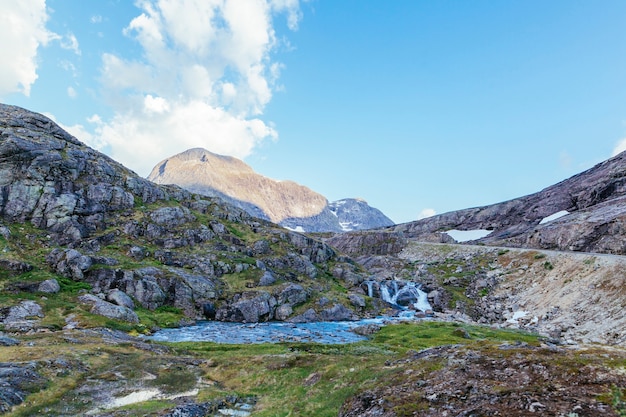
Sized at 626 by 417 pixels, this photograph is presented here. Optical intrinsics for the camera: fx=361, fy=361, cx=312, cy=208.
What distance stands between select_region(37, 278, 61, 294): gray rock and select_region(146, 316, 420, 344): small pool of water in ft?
79.0

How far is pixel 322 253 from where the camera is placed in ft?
447

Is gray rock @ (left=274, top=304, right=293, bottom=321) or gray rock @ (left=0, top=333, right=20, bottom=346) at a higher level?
gray rock @ (left=0, top=333, right=20, bottom=346)

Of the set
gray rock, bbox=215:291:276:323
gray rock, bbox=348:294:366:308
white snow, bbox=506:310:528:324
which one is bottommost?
white snow, bbox=506:310:528:324

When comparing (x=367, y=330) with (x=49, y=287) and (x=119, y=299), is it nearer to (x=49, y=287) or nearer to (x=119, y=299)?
(x=119, y=299)

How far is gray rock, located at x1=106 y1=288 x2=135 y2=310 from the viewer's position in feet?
251

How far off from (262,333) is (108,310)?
30.6m

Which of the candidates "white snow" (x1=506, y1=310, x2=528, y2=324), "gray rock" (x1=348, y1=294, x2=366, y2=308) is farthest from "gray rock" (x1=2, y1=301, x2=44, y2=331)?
"white snow" (x1=506, y1=310, x2=528, y2=324)

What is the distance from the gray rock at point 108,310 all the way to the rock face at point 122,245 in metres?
0.22

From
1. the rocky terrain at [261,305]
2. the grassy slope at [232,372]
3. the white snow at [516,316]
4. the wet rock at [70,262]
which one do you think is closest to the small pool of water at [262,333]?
the rocky terrain at [261,305]

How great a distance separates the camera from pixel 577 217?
416 ft

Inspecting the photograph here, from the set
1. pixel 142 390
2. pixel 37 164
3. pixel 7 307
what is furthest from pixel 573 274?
pixel 37 164

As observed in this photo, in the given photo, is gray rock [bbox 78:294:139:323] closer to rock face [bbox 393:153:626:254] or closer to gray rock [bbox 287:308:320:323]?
gray rock [bbox 287:308:320:323]

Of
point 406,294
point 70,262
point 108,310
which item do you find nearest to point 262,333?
point 108,310

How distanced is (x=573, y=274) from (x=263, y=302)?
71.8 metres
